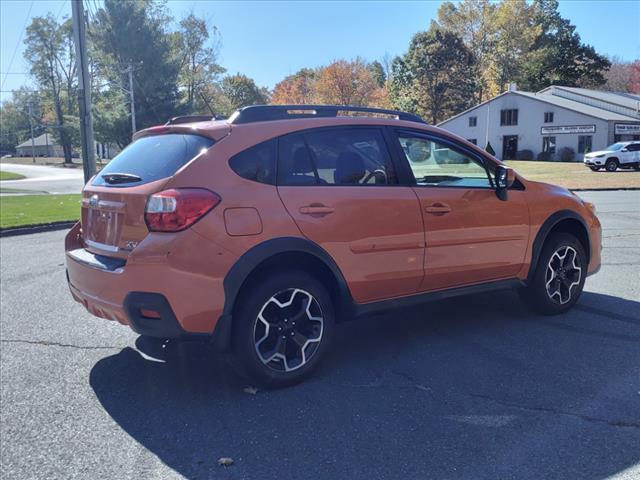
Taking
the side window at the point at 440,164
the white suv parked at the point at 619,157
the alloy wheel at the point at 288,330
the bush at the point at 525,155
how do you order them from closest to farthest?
the alloy wheel at the point at 288,330 → the side window at the point at 440,164 → the white suv parked at the point at 619,157 → the bush at the point at 525,155

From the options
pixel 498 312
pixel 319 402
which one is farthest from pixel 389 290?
pixel 498 312

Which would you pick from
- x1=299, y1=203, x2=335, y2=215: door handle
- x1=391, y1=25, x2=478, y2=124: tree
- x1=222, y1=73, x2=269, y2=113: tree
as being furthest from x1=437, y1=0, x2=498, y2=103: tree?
x1=299, y1=203, x2=335, y2=215: door handle

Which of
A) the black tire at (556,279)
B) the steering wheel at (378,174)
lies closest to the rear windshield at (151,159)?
the steering wheel at (378,174)

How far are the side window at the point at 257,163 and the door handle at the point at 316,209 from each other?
28 centimetres

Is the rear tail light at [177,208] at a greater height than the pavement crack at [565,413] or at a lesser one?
greater

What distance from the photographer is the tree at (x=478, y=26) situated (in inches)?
2817

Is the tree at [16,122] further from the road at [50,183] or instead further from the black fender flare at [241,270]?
the black fender flare at [241,270]

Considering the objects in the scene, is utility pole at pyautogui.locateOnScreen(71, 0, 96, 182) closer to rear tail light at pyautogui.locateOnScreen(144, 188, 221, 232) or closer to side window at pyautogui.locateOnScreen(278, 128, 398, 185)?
side window at pyautogui.locateOnScreen(278, 128, 398, 185)

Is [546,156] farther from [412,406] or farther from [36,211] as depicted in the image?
[412,406]

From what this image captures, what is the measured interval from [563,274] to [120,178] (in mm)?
4085

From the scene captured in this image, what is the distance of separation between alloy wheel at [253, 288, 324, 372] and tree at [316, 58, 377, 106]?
6368 cm

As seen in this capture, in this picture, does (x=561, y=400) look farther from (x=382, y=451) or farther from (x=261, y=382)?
(x=261, y=382)

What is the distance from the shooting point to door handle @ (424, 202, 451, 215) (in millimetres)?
4411

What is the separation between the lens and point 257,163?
374 centimetres
